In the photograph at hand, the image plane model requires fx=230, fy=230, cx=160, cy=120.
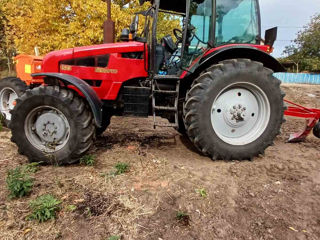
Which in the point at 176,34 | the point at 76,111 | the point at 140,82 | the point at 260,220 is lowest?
the point at 260,220

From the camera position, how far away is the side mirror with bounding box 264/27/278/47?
3356 millimetres

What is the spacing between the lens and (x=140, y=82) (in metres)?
3.67

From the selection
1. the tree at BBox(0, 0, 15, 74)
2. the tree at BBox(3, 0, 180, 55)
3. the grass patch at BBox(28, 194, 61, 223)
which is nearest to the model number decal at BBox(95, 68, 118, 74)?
the grass patch at BBox(28, 194, 61, 223)

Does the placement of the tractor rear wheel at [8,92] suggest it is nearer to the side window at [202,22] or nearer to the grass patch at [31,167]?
the grass patch at [31,167]

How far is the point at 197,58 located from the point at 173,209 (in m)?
2.21

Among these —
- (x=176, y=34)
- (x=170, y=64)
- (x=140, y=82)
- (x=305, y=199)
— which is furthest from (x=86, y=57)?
(x=305, y=199)

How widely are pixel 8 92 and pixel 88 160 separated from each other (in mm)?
3535

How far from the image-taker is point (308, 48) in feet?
97.3

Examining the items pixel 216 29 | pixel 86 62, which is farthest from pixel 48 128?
pixel 216 29

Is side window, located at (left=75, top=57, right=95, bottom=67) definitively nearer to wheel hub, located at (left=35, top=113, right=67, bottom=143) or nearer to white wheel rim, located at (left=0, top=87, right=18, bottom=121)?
wheel hub, located at (left=35, top=113, right=67, bottom=143)

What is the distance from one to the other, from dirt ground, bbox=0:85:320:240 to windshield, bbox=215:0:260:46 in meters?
1.80

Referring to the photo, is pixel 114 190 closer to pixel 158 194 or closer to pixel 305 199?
pixel 158 194

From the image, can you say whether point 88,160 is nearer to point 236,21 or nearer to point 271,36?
point 236,21

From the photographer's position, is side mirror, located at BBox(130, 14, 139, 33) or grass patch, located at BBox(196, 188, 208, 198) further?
side mirror, located at BBox(130, 14, 139, 33)
